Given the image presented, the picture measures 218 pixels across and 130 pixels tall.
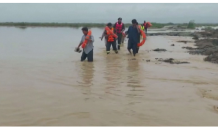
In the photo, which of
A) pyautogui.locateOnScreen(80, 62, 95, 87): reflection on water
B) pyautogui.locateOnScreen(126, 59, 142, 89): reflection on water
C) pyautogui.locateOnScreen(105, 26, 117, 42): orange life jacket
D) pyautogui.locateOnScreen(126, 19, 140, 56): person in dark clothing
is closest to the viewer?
pyautogui.locateOnScreen(126, 59, 142, 89): reflection on water

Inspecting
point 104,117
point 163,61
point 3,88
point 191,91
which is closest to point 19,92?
point 3,88

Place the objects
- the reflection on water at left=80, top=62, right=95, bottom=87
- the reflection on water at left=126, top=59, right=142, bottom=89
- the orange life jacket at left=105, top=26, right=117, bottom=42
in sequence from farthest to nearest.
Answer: the orange life jacket at left=105, top=26, right=117, bottom=42, the reflection on water at left=80, top=62, right=95, bottom=87, the reflection on water at left=126, top=59, right=142, bottom=89

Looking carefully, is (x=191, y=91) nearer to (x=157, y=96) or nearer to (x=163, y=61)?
(x=157, y=96)

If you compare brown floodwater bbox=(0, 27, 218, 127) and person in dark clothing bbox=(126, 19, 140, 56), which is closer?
brown floodwater bbox=(0, 27, 218, 127)

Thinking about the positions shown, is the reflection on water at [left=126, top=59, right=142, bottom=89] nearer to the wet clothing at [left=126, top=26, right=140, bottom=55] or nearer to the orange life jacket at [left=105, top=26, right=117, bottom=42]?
the wet clothing at [left=126, top=26, right=140, bottom=55]

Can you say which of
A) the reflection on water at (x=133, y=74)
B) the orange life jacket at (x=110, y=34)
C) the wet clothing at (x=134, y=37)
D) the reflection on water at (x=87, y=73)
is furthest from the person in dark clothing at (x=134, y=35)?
the reflection on water at (x=87, y=73)

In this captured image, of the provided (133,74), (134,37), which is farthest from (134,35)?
(133,74)

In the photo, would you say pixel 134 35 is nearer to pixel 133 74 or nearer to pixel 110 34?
pixel 110 34

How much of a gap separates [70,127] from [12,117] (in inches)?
39.3

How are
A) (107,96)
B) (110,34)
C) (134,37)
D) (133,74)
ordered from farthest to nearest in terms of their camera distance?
(110,34) < (134,37) < (133,74) < (107,96)

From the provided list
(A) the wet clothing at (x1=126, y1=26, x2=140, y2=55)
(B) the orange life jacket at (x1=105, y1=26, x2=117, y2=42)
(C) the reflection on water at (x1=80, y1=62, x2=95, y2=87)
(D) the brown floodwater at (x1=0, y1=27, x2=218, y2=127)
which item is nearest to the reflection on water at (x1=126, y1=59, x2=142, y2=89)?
(D) the brown floodwater at (x1=0, y1=27, x2=218, y2=127)

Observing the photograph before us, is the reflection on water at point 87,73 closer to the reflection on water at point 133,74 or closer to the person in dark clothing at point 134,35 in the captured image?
the reflection on water at point 133,74

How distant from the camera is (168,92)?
21.3 ft

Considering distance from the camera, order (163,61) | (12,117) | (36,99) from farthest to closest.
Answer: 1. (163,61)
2. (36,99)
3. (12,117)
